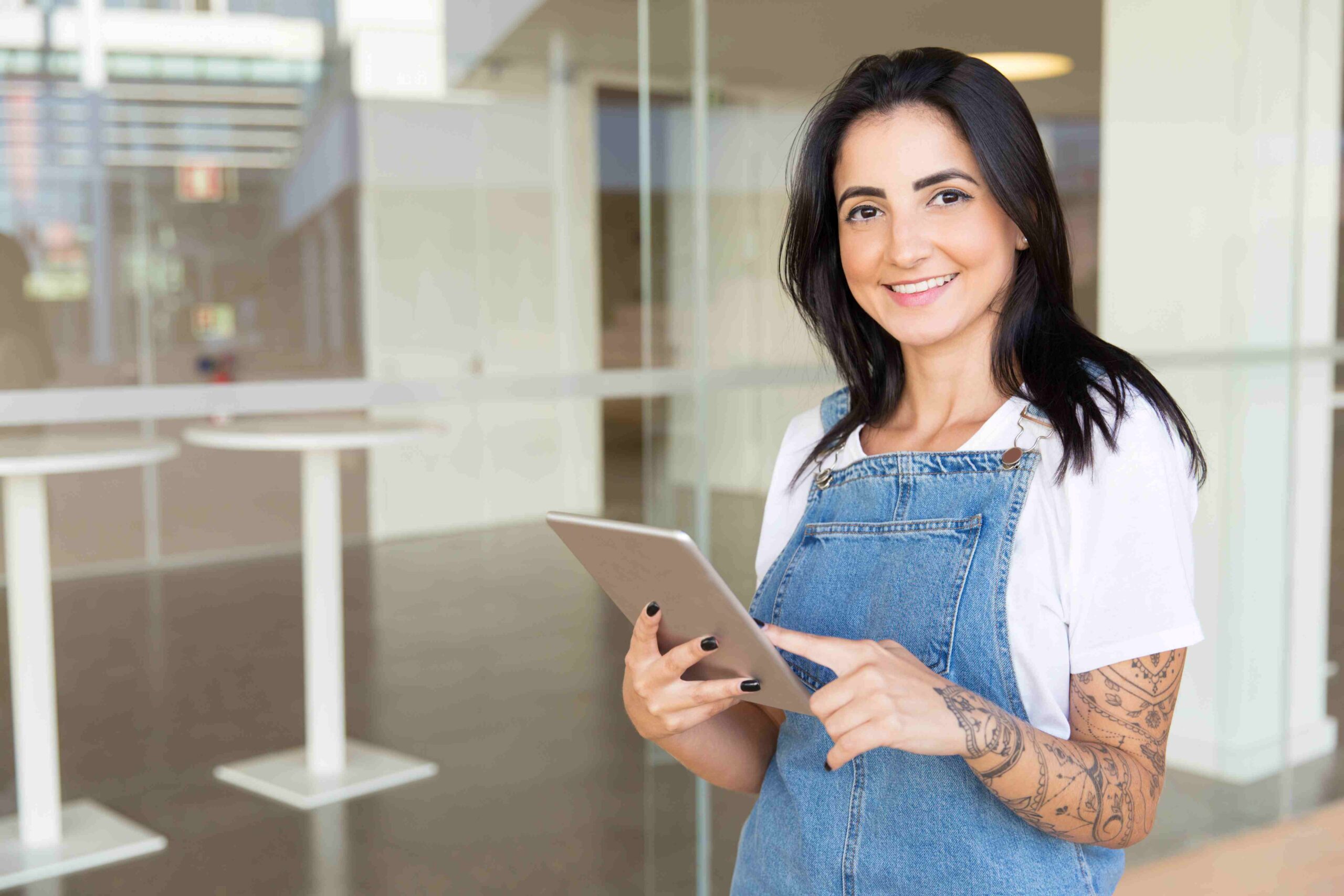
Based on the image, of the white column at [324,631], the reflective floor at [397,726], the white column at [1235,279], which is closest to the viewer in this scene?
the reflective floor at [397,726]

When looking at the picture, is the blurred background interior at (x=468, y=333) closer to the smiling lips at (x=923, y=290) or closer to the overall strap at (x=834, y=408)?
the overall strap at (x=834, y=408)

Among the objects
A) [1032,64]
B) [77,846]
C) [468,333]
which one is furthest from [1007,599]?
[1032,64]

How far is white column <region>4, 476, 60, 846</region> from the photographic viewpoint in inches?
89.4

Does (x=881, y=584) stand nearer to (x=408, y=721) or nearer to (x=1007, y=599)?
(x=1007, y=599)

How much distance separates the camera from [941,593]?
1.25 m

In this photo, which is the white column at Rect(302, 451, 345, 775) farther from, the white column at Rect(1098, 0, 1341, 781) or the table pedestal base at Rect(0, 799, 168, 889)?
the white column at Rect(1098, 0, 1341, 781)

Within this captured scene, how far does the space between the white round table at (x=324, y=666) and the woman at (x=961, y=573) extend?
1342 mm

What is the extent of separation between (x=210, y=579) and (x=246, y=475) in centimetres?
22

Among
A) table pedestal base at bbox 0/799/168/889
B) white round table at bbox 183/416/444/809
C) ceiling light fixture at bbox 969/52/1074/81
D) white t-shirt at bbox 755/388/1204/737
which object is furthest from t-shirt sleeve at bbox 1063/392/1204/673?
table pedestal base at bbox 0/799/168/889

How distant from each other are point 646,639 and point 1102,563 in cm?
42

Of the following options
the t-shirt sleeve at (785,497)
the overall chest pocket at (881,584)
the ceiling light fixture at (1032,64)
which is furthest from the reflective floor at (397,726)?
the overall chest pocket at (881,584)

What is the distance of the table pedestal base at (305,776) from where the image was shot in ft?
8.61

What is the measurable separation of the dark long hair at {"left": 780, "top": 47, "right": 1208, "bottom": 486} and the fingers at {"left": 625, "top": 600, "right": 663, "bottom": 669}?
15.0 inches

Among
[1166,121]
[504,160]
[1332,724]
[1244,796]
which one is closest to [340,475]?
[504,160]
